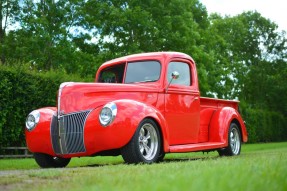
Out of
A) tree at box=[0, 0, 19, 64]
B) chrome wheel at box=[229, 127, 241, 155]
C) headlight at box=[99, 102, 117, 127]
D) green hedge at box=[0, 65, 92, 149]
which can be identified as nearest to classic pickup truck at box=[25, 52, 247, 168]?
headlight at box=[99, 102, 117, 127]

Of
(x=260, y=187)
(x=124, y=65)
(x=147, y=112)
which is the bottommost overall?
(x=260, y=187)

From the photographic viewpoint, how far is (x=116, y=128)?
23.4ft

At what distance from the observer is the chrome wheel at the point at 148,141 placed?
759 cm

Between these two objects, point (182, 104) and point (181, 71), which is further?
point (181, 71)

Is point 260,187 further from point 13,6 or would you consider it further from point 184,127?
point 13,6

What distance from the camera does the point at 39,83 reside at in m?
14.4

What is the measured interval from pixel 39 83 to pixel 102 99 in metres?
7.14

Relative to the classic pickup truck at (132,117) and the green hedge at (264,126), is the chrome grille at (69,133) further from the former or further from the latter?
the green hedge at (264,126)

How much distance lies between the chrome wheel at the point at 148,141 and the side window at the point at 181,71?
61.6 inches

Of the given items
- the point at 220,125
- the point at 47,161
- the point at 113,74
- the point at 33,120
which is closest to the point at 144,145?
the point at 47,161

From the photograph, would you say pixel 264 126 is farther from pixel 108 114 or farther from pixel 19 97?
pixel 108 114

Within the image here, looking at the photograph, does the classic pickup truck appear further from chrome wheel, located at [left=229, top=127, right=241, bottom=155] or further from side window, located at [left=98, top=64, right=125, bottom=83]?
chrome wheel, located at [left=229, top=127, right=241, bottom=155]

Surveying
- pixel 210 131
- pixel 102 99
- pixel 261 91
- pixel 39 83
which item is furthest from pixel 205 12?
pixel 102 99

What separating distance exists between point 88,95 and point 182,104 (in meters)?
2.17
